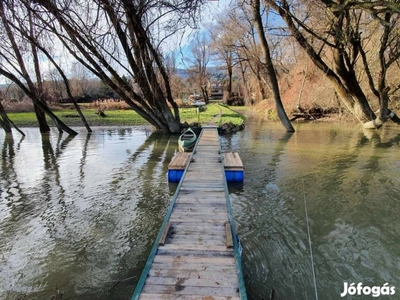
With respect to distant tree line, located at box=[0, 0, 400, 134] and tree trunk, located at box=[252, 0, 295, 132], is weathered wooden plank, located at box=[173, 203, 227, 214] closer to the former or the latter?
distant tree line, located at box=[0, 0, 400, 134]

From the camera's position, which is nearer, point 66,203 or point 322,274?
point 322,274

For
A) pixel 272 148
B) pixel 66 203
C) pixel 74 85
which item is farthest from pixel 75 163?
pixel 74 85

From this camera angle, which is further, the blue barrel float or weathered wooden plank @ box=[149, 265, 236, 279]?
the blue barrel float

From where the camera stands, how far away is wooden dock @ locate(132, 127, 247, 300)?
110 inches

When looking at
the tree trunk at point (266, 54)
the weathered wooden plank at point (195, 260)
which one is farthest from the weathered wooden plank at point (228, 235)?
the tree trunk at point (266, 54)

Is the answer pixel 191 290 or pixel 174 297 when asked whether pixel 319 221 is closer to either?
pixel 191 290

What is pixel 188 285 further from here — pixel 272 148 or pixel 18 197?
pixel 272 148

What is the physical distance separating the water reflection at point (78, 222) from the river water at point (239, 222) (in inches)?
0.8

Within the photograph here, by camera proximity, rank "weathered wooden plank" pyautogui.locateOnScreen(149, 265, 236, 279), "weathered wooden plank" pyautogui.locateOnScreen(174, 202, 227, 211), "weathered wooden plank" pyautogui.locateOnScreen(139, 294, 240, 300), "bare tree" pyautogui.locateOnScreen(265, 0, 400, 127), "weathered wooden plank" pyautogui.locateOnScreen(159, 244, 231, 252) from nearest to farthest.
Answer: "weathered wooden plank" pyautogui.locateOnScreen(139, 294, 240, 300) < "weathered wooden plank" pyautogui.locateOnScreen(149, 265, 236, 279) < "weathered wooden plank" pyautogui.locateOnScreen(159, 244, 231, 252) < "weathered wooden plank" pyautogui.locateOnScreen(174, 202, 227, 211) < "bare tree" pyautogui.locateOnScreen(265, 0, 400, 127)

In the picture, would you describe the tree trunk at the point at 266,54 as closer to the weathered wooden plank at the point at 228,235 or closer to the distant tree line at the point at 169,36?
the distant tree line at the point at 169,36

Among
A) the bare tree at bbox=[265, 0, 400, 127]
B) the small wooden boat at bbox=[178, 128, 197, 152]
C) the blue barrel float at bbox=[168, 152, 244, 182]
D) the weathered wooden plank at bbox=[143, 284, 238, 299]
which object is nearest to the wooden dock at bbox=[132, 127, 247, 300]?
the weathered wooden plank at bbox=[143, 284, 238, 299]

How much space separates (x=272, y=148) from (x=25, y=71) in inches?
544

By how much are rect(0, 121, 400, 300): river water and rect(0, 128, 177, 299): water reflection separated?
0.02m

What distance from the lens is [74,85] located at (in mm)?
44594
